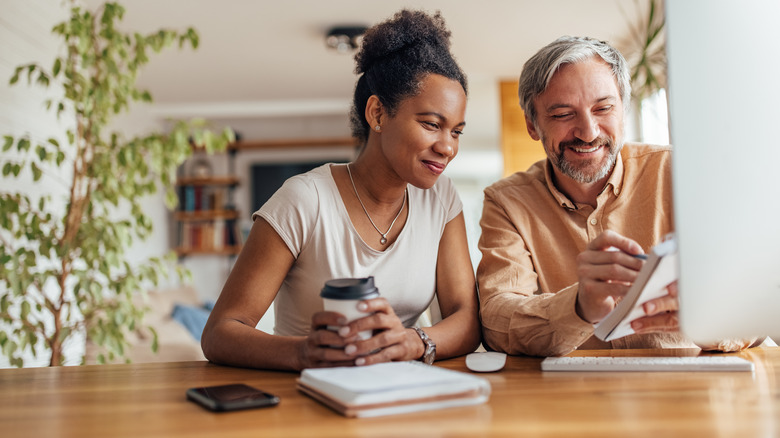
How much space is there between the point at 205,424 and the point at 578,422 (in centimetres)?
44

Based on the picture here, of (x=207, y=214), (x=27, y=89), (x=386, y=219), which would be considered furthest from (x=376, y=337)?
(x=207, y=214)

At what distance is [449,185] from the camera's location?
5.49 feet

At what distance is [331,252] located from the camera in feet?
4.82

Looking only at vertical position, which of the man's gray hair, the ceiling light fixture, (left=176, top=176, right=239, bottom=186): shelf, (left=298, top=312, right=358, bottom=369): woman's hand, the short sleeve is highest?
the ceiling light fixture

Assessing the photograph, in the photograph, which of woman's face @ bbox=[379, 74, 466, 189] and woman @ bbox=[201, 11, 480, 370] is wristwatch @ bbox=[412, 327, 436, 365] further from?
woman's face @ bbox=[379, 74, 466, 189]

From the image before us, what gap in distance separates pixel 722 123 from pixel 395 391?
479mm

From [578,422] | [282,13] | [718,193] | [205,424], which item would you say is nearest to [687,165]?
[718,193]

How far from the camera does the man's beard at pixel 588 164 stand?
5.02ft

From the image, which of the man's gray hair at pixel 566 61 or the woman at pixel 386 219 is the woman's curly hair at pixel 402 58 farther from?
the man's gray hair at pixel 566 61

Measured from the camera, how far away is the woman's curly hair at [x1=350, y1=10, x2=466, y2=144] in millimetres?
1507

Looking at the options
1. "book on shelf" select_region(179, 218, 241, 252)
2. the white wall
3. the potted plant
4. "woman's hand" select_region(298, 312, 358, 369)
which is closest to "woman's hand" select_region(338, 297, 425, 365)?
"woman's hand" select_region(298, 312, 358, 369)

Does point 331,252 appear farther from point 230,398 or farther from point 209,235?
point 209,235

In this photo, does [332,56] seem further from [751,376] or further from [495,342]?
[751,376]

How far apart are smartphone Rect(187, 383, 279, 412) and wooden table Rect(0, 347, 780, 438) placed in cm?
1
